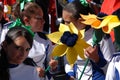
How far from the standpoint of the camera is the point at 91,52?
2412 mm

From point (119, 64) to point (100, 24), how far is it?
26 cm

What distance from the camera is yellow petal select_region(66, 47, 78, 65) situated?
2.28 m

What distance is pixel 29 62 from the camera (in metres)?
2.60

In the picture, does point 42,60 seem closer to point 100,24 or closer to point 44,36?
point 44,36

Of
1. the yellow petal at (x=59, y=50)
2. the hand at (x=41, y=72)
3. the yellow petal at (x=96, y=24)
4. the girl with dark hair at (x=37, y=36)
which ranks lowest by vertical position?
the hand at (x=41, y=72)

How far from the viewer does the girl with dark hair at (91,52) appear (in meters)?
2.63

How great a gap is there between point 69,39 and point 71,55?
89 mm

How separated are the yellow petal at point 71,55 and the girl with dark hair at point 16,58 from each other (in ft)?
0.91

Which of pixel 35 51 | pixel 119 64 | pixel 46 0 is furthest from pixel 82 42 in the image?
pixel 46 0

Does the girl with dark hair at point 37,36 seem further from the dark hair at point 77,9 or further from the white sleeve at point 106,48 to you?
the white sleeve at point 106,48

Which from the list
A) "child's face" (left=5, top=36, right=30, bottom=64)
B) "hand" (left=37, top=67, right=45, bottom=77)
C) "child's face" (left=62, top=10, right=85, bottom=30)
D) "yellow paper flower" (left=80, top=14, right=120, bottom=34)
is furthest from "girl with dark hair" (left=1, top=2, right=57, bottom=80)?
"yellow paper flower" (left=80, top=14, right=120, bottom=34)

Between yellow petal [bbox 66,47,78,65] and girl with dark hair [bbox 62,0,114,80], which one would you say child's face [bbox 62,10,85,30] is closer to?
girl with dark hair [bbox 62,0,114,80]

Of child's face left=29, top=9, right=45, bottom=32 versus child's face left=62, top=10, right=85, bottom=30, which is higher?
child's face left=62, top=10, right=85, bottom=30

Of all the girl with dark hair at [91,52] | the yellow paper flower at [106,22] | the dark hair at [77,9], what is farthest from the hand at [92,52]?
the dark hair at [77,9]
